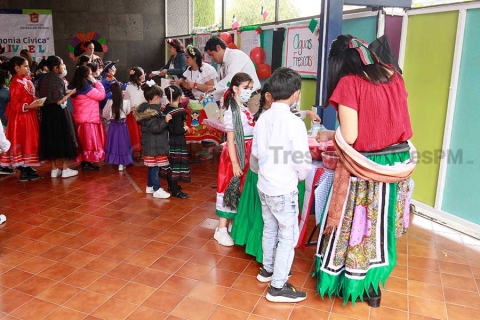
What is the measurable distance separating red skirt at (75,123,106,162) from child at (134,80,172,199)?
1308 millimetres

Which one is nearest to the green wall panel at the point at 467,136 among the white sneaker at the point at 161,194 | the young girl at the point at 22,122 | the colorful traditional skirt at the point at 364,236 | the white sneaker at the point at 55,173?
the colorful traditional skirt at the point at 364,236

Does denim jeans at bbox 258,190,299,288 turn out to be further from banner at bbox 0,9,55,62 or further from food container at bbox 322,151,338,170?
banner at bbox 0,9,55,62

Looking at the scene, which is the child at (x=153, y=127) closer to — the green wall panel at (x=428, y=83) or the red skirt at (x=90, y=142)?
the red skirt at (x=90, y=142)

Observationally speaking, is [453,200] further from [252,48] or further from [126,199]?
[252,48]

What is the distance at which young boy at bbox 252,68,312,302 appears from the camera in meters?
2.36

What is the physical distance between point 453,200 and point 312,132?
1511 millimetres

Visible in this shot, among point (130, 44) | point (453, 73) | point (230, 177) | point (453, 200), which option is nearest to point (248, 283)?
point (230, 177)

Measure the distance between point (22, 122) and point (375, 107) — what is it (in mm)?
4162

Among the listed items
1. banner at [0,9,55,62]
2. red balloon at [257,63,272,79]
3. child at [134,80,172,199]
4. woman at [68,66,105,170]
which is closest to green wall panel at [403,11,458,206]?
red balloon at [257,63,272,79]

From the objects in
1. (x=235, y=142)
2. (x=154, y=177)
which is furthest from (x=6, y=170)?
(x=235, y=142)

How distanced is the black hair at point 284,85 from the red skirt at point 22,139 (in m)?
3.59

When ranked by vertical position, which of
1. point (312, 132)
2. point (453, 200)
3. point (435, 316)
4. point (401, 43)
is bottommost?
point (435, 316)

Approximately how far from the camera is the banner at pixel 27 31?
28.0 ft

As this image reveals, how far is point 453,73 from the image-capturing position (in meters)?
3.58
